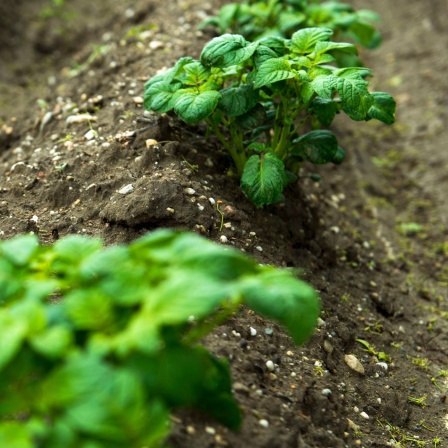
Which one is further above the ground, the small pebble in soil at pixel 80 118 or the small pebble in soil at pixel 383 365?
the small pebble in soil at pixel 80 118

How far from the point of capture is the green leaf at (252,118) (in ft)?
9.12

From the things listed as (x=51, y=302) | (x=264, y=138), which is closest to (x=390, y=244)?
(x=264, y=138)

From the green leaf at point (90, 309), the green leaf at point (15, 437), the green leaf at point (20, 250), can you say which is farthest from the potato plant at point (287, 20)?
the green leaf at point (15, 437)

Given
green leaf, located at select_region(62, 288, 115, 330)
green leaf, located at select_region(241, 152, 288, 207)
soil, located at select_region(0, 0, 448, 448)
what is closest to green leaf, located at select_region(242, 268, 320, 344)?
green leaf, located at select_region(62, 288, 115, 330)

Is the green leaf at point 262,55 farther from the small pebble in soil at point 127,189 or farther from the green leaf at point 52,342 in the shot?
the green leaf at point 52,342

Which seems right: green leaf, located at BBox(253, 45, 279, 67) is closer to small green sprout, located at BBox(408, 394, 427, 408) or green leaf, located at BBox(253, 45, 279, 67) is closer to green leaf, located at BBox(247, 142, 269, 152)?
green leaf, located at BBox(247, 142, 269, 152)

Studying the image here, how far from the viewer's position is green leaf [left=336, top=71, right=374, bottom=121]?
8.39ft

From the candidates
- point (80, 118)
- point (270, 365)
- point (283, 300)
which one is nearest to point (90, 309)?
point (283, 300)

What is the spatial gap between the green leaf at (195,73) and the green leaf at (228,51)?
0.22 feet

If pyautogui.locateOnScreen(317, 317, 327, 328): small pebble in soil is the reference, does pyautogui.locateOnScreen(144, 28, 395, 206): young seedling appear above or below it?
above

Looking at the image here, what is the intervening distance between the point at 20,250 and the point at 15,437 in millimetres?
529

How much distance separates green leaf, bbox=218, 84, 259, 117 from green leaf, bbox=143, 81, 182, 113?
0.71 ft

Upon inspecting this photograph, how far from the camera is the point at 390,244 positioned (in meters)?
3.76

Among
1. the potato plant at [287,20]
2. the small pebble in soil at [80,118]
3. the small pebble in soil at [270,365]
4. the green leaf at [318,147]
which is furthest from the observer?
the potato plant at [287,20]
